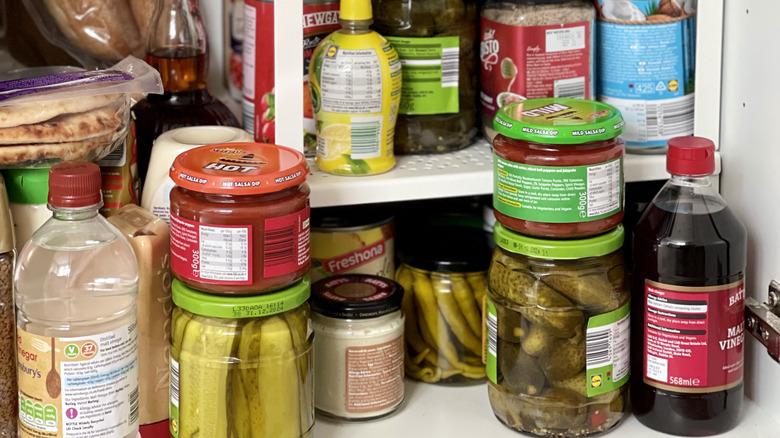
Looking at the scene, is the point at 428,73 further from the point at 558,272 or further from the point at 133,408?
the point at 133,408

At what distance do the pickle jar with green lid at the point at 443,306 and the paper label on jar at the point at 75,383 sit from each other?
39cm

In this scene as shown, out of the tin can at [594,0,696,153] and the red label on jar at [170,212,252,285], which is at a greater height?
the tin can at [594,0,696,153]

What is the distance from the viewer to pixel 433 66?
4.47ft

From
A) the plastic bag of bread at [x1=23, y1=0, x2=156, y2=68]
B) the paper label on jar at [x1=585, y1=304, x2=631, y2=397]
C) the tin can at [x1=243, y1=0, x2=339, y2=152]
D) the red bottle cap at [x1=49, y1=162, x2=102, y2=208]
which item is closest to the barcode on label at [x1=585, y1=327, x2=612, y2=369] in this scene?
the paper label on jar at [x1=585, y1=304, x2=631, y2=397]

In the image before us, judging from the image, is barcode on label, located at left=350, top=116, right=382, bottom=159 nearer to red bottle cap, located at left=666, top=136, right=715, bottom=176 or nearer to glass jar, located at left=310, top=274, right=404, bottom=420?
glass jar, located at left=310, top=274, right=404, bottom=420

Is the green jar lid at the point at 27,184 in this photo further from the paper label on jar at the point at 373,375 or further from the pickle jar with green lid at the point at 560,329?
the pickle jar with green lid at the point at 560,329

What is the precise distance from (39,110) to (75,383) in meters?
0.27

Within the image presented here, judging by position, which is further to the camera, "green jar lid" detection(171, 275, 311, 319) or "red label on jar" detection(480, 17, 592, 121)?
"red label on jar" detection(480, 17, 592, 121)

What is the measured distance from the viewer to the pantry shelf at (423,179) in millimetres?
1298

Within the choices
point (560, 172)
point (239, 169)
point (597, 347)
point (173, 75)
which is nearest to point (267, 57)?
point (173, 75)

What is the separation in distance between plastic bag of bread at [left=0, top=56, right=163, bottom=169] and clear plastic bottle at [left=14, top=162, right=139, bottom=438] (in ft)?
0.19

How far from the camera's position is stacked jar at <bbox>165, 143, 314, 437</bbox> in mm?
1108

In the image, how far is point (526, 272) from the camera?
1.25m

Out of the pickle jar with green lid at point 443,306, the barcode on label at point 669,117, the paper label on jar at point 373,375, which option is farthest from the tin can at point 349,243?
the barcode on label at point 669,117
